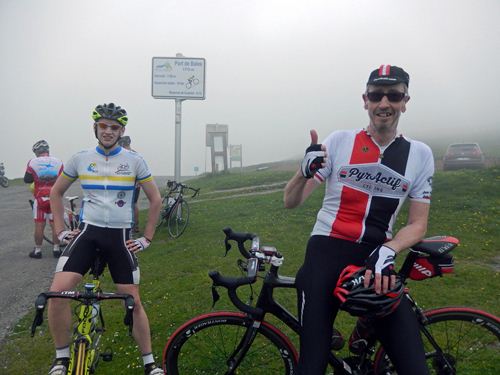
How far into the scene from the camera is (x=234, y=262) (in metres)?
7.77

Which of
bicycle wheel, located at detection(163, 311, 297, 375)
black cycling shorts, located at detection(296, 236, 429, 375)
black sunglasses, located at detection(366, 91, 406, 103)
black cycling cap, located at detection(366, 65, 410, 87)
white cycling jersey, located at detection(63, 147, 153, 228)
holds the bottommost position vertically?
bicycle wheel, located at detection(163, 311, 297, 375)

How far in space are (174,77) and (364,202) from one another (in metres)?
10.9

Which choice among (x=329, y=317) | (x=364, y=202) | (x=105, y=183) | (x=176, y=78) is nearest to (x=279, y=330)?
(x=329, y=317)

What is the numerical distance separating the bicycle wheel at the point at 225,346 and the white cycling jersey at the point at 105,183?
1.37 metres

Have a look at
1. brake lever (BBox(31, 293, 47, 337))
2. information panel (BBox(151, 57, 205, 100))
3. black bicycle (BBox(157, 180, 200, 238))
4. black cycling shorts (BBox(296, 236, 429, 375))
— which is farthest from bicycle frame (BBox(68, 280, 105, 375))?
information panel (BBox(151, 57, 205, 100))

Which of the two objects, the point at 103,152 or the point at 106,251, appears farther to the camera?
the point at 103,152

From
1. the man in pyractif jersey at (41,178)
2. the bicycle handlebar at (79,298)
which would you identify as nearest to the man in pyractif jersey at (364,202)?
the bicycle handlebar at (79,298)

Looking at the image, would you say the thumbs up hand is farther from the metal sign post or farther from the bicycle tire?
the metal sign post

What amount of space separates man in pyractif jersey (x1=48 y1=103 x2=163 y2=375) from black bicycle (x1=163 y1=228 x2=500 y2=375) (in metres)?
0.85

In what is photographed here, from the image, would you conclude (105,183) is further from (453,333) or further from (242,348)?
(453,333)

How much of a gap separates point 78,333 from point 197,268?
4565 mm

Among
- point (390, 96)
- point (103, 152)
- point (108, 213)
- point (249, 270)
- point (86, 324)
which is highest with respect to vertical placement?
point (390, 96)

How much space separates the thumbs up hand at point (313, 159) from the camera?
2.54m

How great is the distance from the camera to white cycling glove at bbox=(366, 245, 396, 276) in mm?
2432
